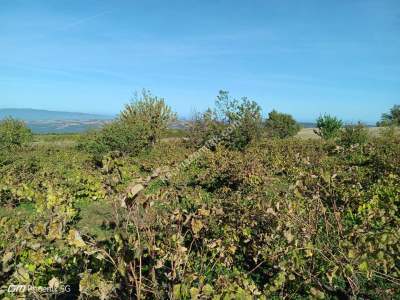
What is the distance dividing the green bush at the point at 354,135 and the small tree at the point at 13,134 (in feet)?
75.6

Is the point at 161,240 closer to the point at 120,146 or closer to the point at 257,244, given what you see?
the point at 257,244

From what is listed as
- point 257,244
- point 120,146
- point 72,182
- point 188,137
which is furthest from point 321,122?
point 257,244

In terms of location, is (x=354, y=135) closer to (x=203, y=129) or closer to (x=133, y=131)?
(x=203, y=129)

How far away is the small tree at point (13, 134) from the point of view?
2494 centimetres

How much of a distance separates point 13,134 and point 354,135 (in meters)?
24.1

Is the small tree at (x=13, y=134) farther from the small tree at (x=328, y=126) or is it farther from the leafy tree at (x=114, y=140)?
the small tree at (x=328, y=126)

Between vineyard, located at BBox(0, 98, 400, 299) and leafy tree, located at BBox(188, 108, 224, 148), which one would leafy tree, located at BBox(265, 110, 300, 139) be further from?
vineyard, located at BBox(0, 98, 400, 299)

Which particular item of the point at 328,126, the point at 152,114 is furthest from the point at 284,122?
the point at 152,114

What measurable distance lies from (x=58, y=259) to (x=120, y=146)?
18.5m

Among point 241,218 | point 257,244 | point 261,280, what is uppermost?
point 241,218

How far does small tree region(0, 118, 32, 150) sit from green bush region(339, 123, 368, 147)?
2303 cm

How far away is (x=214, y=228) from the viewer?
17.9 ft

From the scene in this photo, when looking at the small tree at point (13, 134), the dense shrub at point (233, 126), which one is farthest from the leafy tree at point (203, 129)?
the small tree at point (13, 134)

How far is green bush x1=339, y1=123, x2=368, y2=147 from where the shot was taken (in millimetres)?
23991
